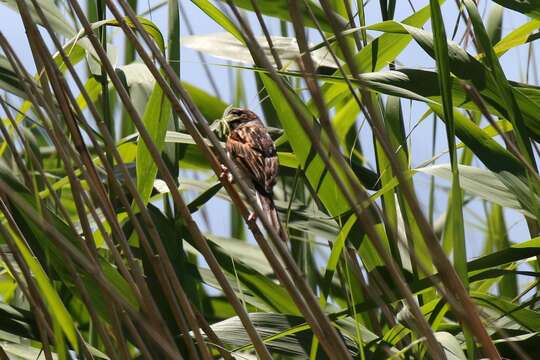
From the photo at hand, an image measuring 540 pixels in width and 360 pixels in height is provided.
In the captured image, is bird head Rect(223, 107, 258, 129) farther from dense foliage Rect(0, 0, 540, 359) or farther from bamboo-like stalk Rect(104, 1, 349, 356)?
bamboo-like stalk Rect(104, 1, 349, 356)

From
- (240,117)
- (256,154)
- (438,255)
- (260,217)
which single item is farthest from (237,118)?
(438,255)

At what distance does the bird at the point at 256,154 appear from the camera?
2.44 m

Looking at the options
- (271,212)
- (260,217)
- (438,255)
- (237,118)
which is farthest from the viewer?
(237,118)

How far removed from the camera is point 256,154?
2.70 meters

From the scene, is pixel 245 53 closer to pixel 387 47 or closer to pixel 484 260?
pixel 387 47

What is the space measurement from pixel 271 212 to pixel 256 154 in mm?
411

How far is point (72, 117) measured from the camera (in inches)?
62.3

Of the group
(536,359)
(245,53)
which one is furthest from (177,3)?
(536,359)

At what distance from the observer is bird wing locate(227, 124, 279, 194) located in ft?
8.32

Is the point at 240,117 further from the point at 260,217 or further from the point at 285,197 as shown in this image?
the point at 260,217

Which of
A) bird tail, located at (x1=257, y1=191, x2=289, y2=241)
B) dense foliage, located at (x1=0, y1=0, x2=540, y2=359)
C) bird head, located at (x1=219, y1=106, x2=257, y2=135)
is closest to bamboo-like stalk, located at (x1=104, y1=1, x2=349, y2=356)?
dense foliage, located at (x1=0, y1=0, x2=540, y2=359)

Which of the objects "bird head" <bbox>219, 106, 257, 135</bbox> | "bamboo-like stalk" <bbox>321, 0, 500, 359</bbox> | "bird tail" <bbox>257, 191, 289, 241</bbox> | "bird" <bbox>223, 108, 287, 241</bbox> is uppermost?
"bird head" <bbox>219, 106, 257, 135</bbox>

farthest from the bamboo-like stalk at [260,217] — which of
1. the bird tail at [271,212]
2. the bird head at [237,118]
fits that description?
the bird head at [237,118]

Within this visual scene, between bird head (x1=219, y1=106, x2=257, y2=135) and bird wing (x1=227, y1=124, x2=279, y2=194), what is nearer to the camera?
bird wing (x1=227, y1=124, x2=279, y2=194)
